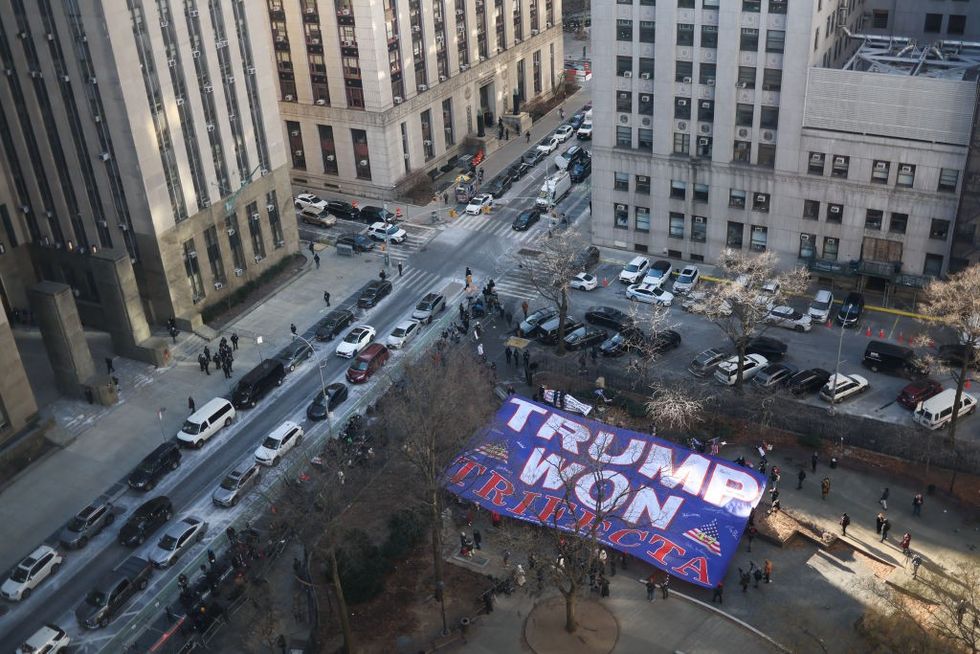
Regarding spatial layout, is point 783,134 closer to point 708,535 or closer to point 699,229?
point 699,229

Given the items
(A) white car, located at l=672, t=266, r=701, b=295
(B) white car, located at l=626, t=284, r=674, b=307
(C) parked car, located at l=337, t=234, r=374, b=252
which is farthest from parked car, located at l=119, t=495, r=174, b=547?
(A) white car, located at l=672, t=266, r=701, b=295

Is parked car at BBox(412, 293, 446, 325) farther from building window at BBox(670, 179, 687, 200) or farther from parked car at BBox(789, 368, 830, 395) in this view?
parked car at BBox(789, 368, 830, 395)

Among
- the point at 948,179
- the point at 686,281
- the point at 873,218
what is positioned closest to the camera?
the point at 948,179

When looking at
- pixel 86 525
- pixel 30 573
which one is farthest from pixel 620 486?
pixel 30 573

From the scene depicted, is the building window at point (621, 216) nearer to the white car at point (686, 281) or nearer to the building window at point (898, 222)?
the white car at point (686, 281)

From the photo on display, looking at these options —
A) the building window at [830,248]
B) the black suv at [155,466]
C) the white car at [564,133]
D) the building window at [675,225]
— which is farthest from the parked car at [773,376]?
the white car at [564,133]

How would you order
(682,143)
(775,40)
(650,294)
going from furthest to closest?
(682,143)
(650,294)
(775,40)
